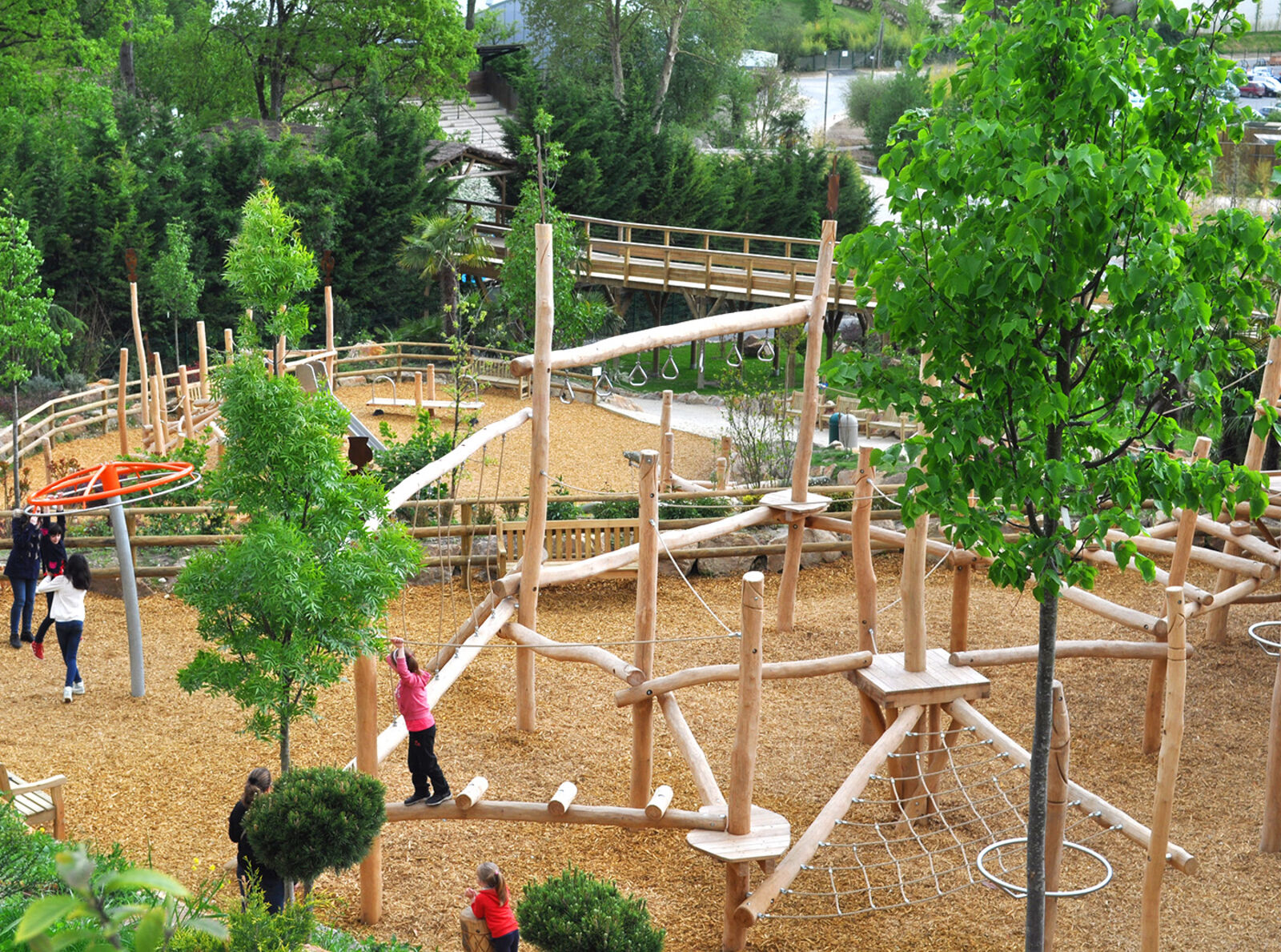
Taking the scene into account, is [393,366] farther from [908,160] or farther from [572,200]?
[908,160]

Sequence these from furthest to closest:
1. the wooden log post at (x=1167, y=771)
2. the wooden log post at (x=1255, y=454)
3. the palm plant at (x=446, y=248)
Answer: the palm plant at (x=446, y=248) → the wooden log post at (x=1255, y=454) → the wooden log post at (x=1167, y=771)

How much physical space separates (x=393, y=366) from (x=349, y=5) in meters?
15.3

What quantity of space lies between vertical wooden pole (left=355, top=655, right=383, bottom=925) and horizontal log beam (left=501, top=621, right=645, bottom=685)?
140cm

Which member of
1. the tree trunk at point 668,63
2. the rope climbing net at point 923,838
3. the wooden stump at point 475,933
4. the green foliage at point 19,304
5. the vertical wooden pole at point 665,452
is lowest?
the rope climbing net at point 923,838

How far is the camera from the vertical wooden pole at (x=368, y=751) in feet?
21.4

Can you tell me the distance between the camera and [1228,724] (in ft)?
30.4

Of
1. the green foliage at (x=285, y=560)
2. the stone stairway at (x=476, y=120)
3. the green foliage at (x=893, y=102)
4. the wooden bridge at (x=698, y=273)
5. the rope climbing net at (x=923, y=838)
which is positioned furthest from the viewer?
the green foliage at (x=893, y=102)

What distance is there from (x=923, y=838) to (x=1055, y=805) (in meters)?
1.71

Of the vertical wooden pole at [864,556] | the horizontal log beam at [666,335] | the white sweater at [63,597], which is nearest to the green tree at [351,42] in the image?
the white sweater at [63,597]

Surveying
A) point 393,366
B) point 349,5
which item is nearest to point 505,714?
point 393,366

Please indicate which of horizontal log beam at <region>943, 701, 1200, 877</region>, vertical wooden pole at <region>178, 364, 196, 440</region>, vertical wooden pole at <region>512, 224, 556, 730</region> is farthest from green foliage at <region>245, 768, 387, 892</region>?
vertical wooden pole at <region>178, 364, 196, 440</region>

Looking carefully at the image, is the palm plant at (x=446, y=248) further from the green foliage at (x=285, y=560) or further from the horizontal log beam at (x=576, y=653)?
the green foliage at (x=285, y=560)

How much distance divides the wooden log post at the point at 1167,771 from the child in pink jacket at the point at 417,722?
3710mm

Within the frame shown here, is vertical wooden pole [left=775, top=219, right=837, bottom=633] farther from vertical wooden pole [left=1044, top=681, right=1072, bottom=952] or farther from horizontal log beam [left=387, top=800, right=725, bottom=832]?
horizontal log beam [left=387, top=800, right=725, bottom=832]
